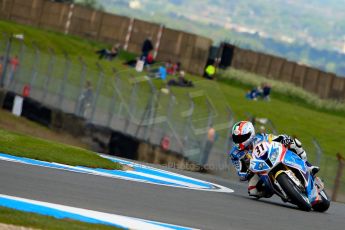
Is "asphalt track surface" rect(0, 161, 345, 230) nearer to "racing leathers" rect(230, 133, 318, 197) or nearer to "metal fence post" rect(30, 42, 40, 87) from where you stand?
"racing leathers" rect(230, 133, 318, 197)

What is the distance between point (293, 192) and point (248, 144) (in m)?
1.17

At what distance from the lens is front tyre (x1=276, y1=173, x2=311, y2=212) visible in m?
16.5

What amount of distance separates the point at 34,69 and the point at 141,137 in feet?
17.5

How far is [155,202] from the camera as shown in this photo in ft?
46.5

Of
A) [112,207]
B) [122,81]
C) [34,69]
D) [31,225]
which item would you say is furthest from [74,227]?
[34,69]

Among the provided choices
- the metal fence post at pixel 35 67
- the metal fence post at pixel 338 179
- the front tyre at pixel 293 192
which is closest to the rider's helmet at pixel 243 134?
the front tyre at pixel 293 192

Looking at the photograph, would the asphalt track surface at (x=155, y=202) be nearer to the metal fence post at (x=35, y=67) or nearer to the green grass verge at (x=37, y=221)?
the green grass verge at (x=37, y=221)

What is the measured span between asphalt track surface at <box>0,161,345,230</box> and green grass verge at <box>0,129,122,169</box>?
1.83 meters

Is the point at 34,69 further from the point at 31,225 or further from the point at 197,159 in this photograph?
the point at 31,225

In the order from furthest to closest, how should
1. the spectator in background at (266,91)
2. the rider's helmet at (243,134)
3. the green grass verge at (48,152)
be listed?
the spectator in background at (266,91)
the green grass verge at (48,152)
the rider's helmet at (243,134)

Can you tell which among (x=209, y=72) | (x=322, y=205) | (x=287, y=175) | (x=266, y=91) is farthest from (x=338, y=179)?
(x=209, y=72)

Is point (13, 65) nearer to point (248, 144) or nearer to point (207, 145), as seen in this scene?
point (207, 145)

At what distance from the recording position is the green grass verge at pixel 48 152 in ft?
59.7

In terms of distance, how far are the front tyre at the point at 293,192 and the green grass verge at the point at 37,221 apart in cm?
572
